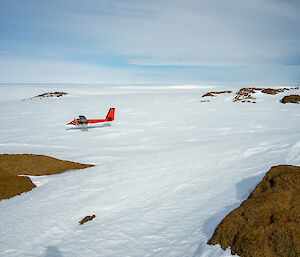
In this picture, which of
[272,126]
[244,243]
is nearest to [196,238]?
[244,243]

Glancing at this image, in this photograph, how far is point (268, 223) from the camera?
15.4ft

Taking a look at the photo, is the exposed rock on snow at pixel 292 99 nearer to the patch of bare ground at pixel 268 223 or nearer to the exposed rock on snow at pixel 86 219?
the patch of bare ground at pixel 268 223

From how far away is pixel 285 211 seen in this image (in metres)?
4.71

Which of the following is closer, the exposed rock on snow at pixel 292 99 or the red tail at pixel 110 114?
the red tail at pixel 110 114

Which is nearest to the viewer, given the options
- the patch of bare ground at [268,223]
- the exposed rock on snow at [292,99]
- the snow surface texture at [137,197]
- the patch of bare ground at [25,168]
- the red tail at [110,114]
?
the patch of bare ground at [268,223]

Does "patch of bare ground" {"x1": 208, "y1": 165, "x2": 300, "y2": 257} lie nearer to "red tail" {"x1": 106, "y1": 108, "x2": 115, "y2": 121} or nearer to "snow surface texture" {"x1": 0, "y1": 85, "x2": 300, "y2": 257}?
"snow surface texture" {"x1": 0, "y1": 85, "x2": 300, "y2": 257}

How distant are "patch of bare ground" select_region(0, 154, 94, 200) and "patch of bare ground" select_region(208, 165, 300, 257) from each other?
1060 centimetres

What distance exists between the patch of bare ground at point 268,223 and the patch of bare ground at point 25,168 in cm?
1060

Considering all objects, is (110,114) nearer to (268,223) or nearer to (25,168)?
(25,168)

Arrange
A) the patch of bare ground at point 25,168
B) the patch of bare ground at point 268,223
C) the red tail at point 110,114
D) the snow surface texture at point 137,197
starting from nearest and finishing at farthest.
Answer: the patch of bare ground at point 268,223, the snow surface texture at point 137,197, the patch of bare ground at point 25,168, the red tail at point 110,114

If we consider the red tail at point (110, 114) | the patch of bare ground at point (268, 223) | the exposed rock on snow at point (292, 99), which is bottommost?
the patch of bare ground at point (268, 223)

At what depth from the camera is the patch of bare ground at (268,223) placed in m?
4.25

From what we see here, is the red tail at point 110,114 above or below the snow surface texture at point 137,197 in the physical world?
above

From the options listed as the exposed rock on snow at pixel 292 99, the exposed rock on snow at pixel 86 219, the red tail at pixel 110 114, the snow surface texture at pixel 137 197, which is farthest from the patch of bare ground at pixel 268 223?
the exposed rock on snow at pixel 292 99
